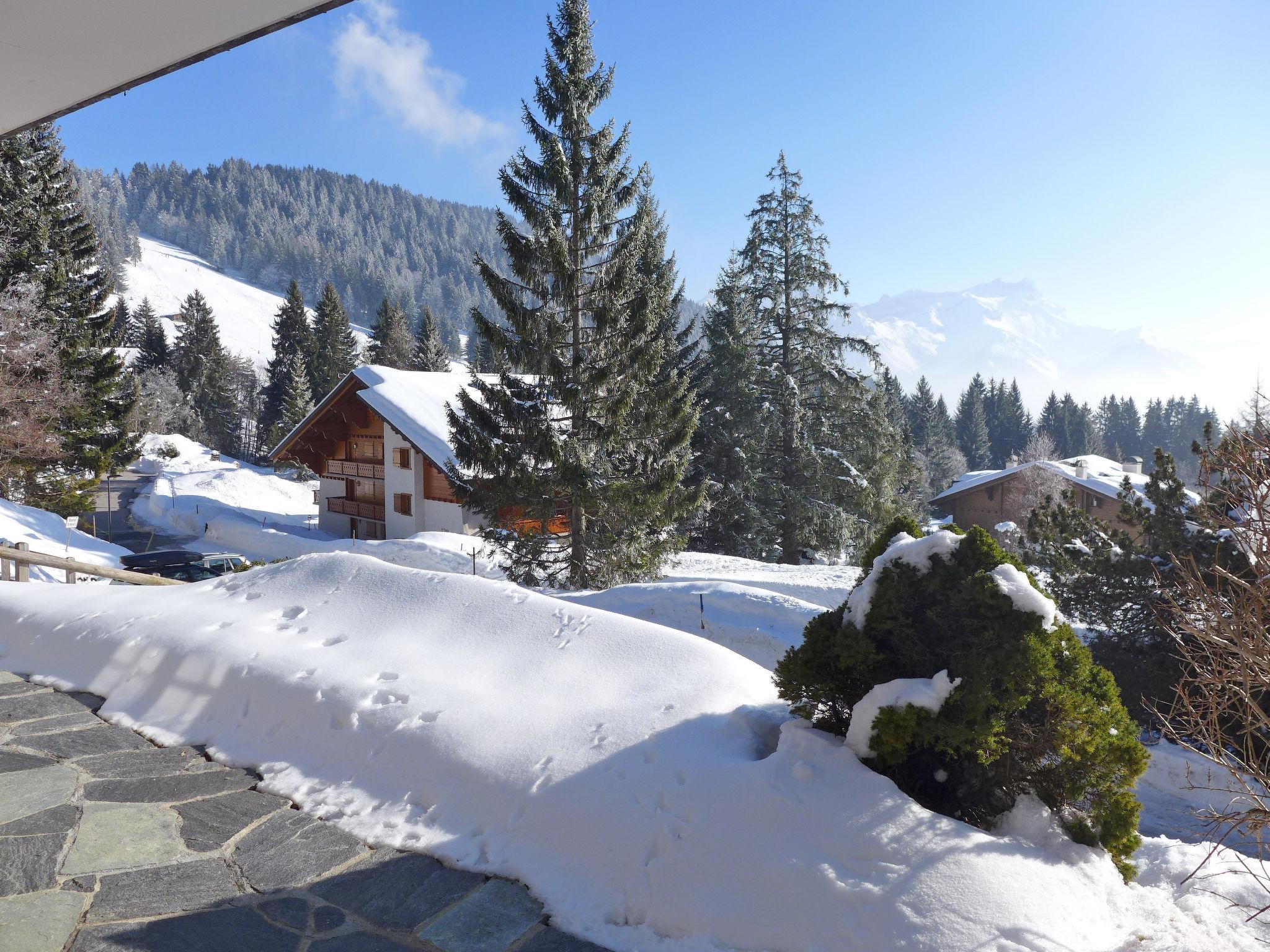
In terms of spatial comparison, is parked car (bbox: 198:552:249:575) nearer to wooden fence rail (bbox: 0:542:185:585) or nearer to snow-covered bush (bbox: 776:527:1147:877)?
wooden fence rail (bbox: 0:542:185:585)

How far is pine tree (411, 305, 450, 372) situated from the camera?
2263 inches

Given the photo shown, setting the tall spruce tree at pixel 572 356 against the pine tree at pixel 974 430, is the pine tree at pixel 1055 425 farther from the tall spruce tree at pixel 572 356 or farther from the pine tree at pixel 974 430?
the tall spruce tree at pixel 572 356

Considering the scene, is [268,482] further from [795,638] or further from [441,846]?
[441,846]

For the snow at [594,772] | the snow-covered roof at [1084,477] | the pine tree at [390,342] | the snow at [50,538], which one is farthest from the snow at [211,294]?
the snow at [594,772]

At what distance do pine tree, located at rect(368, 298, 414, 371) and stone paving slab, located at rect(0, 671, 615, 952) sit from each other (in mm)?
60116

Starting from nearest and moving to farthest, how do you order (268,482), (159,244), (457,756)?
(457,756) → (268,482) → (159,244)

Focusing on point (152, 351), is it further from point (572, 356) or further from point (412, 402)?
point (572, 356)

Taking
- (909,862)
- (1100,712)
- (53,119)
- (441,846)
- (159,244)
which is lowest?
(441,846)

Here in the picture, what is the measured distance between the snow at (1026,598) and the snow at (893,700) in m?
0.45

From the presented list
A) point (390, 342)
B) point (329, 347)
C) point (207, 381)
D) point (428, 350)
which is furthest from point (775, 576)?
point (207, 381)

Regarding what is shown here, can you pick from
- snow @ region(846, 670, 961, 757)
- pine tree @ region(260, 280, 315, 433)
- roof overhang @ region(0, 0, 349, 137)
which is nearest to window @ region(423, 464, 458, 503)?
roof overhang @ region(0, 0, 349, 137)

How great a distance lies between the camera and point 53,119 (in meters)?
3.52

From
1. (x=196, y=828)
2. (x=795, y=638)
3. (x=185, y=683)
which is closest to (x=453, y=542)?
(x=795, y=638)

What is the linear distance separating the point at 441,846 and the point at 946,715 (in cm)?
229
